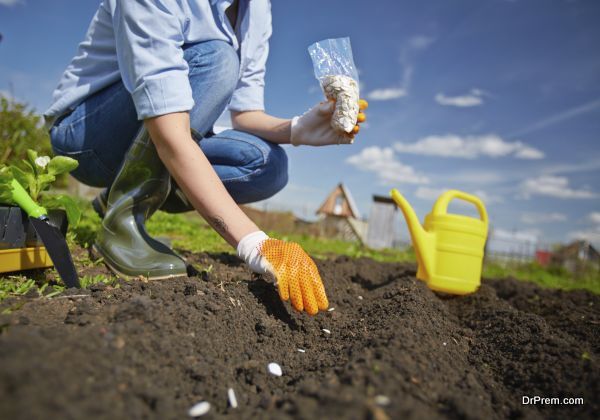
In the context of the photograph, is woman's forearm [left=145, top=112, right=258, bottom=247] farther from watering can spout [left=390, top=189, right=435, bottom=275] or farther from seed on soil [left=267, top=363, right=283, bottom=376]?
watering can spout [left=390, top=189, right=435, bottom=275]

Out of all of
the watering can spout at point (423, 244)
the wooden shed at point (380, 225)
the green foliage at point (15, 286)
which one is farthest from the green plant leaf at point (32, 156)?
the wooden shed at point (380, 225)

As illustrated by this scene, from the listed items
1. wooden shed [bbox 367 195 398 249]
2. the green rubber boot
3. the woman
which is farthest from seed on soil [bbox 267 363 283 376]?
wooden shed [bbox 367 195 398 249]

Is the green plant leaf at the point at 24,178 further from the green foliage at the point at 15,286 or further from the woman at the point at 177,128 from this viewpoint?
the green foliage at the point at 15,286

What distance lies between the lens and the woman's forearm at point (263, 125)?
2500mm

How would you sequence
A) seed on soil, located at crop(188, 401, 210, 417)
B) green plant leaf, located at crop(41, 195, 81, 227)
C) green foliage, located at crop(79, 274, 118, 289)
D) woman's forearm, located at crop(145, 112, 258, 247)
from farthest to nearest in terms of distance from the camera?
1. green plant leaf, located at crop(41, 195, 81, 227)
2. green foliage, located at crop(79, 274, 118, 289)
3. woman's forearm, located at crop(145, 112, 258, 247)
4. seed on soil, located at crop(188, 401, 210, 417)

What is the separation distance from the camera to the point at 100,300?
1.41 meters

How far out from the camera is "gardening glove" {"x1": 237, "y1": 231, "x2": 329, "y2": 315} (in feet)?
4.86

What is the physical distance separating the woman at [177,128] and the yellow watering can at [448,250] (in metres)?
0.84

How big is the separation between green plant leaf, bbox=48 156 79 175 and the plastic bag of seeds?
4.05ft

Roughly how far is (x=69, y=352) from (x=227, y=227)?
770 millimetres

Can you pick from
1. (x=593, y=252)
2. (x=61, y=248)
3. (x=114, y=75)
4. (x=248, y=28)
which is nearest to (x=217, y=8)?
(x=248, y=28)

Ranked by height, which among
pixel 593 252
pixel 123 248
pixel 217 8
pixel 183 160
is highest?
pixel 217 8

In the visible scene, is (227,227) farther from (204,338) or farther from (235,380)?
(235,380)

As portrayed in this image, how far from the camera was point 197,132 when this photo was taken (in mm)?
2014
